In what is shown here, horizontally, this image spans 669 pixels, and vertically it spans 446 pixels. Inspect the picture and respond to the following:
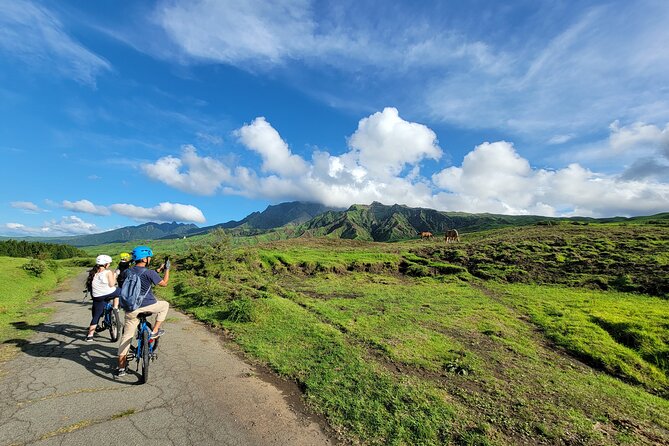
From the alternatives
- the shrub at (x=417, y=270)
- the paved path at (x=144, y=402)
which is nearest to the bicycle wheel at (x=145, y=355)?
the paved path at (x=144, y=402)

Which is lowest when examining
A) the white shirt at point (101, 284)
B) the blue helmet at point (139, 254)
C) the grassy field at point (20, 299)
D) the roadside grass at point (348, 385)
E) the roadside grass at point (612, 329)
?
the roadside grass at point (612, 329)

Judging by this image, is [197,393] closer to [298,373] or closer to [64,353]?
[298,373]

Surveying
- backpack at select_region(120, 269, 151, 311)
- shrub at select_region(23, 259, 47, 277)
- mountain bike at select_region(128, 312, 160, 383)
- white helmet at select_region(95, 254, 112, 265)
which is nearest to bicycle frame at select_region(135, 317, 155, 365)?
mountain bike at select_region(128, 312, 160, 383)

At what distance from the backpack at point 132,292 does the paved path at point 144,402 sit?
7.73 ft

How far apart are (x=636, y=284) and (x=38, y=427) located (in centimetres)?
4262

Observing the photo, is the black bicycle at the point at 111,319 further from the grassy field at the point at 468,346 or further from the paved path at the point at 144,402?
the grassy field at the point at 468,346

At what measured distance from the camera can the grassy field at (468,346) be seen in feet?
27.8

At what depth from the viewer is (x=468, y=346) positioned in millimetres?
15281

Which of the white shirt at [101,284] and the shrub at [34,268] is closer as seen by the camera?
the white shirt at [101,284]

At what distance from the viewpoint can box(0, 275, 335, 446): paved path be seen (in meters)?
6.98

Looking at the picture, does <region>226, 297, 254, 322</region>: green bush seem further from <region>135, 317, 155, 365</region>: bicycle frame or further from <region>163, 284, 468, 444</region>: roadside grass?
<region>135, 317, 155, 365</region>: bicycle frame

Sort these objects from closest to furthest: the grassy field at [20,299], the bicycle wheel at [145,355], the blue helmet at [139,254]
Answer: the bicycle wheel at [145,355], the blue helmet at [139,254], the grassy field at [20,299]

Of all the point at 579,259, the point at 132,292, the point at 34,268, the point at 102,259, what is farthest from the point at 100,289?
the point at 579,259

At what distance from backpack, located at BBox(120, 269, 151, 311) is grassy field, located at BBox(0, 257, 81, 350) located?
7.98 m
